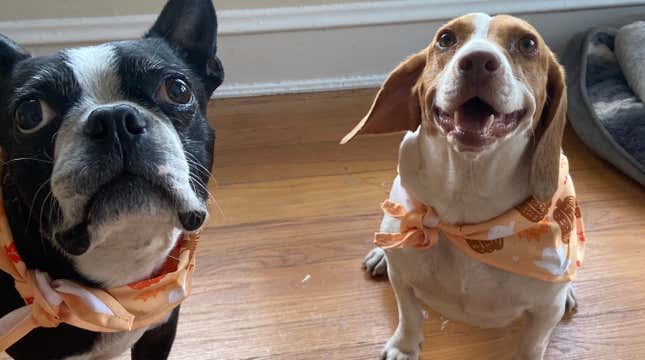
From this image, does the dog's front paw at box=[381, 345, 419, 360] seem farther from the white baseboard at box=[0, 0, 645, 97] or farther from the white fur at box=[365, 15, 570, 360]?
the white baseboard at box=[0, 0, 645, 97]

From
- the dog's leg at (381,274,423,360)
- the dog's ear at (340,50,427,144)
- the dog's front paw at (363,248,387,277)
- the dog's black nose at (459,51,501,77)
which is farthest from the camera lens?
the dog's front paw at (363,248,387,277)

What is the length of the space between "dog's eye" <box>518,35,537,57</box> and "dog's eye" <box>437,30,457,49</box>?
110 mm

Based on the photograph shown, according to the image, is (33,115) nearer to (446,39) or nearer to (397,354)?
(446,39)

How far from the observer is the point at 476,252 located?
47.2 inches

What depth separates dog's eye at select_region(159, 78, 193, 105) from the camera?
103cm

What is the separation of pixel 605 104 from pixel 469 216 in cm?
112

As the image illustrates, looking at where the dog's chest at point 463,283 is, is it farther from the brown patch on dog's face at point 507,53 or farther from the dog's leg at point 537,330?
the brown patch on dog's face at point 507,53

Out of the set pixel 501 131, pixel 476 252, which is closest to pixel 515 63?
pixel 501 131

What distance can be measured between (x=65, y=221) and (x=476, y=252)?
0.70 m

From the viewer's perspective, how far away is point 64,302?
1.04 m

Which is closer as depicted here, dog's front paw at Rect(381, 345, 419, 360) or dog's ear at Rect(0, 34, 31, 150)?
dog's ear at Rect(0, 34, 31, 150)

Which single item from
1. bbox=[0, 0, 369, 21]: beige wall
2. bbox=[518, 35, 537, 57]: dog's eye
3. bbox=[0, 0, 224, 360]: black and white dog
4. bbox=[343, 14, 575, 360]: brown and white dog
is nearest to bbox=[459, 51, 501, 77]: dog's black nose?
bbox=[343, 14, 575, 360]: brown and white dog

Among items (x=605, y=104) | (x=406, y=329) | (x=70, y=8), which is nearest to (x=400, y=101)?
(x=406, y=329)

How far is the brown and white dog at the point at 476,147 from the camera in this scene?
1.03 m
